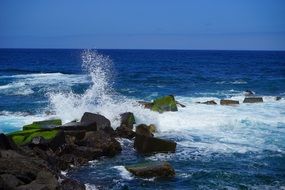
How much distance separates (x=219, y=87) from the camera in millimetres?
39719

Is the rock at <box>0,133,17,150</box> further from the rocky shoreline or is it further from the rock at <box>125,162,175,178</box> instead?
the rock at <box>125,162,175,178</box>

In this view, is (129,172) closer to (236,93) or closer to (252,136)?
(252,136)

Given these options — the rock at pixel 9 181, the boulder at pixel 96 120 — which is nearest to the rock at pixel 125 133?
the boulder at pixel 96 120

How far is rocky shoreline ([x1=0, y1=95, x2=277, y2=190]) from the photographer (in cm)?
1015

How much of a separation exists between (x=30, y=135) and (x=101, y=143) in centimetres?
241

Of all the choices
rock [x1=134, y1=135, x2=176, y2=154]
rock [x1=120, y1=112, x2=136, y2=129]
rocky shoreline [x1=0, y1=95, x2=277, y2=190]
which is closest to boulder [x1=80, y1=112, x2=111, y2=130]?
rocky shoreline [x1=0, y1=95, x2=277, y2=190]

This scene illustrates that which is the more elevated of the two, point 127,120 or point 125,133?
point 127,120

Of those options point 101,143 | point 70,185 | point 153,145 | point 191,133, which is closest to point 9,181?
point 70,185

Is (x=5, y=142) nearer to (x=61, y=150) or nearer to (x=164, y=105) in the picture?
(x=61, y=150)

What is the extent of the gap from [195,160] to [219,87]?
26.0 m

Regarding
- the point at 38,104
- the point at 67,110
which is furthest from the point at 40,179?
the point at 38,104

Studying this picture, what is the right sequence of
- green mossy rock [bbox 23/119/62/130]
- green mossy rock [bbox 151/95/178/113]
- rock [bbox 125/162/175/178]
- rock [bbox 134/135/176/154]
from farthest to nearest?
green mossy rock [bbox 151/95/178/113], green mossy rock [bbox 23/119/62/130], rock [bbox 134/135/176/154], rock [bbox 125/162/175/178]

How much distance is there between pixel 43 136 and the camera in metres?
14.1

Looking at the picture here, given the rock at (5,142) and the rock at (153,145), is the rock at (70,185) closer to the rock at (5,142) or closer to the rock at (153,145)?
the rock at (5,142)
